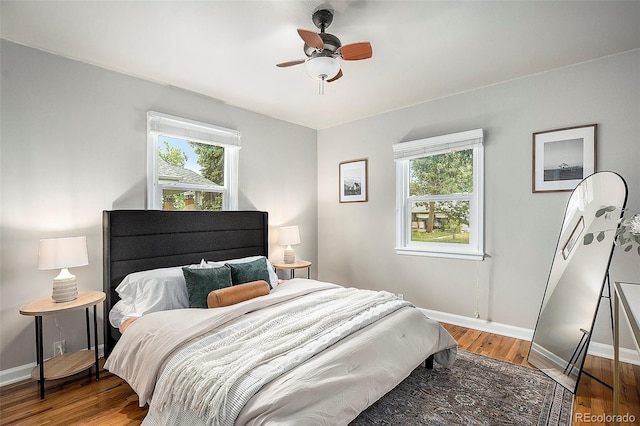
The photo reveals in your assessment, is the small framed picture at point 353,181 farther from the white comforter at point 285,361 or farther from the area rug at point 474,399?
the area rug at point 474,399

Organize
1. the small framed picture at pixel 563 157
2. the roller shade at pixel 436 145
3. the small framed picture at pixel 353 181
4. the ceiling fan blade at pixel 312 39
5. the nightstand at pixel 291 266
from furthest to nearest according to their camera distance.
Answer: the small framed picture at pixel 353 181, the nightstand at pixel 291 266, the roller shade at pixel 436 145, the small framed picture at pixel 563 157, the ceiling fan blade at pixel 312 39

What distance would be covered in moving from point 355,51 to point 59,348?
10.9 ft

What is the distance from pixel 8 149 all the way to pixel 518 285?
4649 millimetres

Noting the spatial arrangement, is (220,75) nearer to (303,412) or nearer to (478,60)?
(478,60)

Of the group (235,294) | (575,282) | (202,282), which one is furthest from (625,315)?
(202,282)

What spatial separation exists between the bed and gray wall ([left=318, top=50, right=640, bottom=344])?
1229 mm

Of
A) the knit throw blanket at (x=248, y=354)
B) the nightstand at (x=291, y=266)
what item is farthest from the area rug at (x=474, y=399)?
the nightstand at (x=291, y=266)

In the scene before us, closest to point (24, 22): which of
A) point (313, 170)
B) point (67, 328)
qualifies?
point (67, 328)

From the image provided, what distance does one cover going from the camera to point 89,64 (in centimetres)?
282

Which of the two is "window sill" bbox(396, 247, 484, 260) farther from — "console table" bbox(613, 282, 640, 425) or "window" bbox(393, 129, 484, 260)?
"console table" bbox(613, 282, 640, 425)

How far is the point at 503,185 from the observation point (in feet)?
11.0

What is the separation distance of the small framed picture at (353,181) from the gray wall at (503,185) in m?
0.09

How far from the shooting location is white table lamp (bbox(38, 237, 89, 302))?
2348 mm

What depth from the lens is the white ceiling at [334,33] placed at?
211cm
